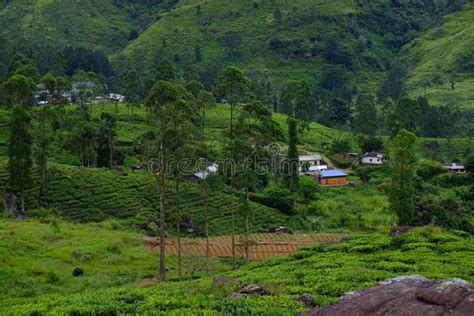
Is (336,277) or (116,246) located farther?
(116,246)

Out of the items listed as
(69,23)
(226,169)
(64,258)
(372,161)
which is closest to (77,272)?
(64,258)

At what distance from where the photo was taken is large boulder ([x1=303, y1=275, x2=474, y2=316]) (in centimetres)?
913

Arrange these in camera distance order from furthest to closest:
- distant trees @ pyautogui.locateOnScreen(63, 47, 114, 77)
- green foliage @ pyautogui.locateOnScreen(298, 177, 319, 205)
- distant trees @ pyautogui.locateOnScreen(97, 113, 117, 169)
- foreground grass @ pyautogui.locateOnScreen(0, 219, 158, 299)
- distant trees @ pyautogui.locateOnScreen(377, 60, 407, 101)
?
distant trees @ pyautogui.locateOnScreen(377, 60, 407, 101) < distant trees @ pyautogui.locateOnScreen(63, 47, 114, 77) < distant trees @ pyautogui.locateOnScreen(97, 113, 117, 169) < green foliage @ pyautogui.locateOnScreen(298, 177, 319, 205) < foreground grass @ pyautogui.locateOnScreen(0, 219, 158, 299)

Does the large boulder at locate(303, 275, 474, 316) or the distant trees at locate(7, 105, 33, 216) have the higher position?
the distant trees at locate(7, 105, 33, 216)

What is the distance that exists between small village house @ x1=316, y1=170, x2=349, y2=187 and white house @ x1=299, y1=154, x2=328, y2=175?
8.42ft

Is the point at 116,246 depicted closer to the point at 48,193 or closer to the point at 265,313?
the point at 48,193

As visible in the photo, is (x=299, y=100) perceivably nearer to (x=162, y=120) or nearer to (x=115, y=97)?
(x=115, y=97)

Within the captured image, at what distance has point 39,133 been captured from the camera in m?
50.4

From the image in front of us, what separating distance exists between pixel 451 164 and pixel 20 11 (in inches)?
6380

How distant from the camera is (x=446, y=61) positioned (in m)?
142

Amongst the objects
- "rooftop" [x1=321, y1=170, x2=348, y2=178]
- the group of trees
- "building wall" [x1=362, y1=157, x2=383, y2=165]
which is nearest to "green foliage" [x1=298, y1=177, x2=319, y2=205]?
"rooftop" [x1=321, y1=170, x2=348, y2=178]

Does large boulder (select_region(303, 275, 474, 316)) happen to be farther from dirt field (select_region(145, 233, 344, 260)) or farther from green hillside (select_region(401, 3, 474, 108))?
green hillside (select_region(401, 3, 474, 108))

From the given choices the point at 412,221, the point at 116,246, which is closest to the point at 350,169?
the point at 412,221

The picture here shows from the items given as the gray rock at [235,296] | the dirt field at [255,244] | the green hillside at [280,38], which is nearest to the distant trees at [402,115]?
the dirt field at [255,244]
